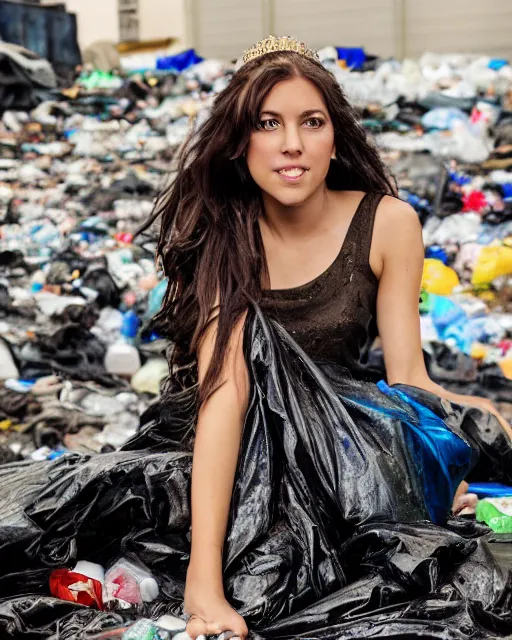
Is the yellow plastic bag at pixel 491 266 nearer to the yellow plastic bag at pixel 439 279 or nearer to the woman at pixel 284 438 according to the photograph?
the yellow plastic bag at pixel 439 279

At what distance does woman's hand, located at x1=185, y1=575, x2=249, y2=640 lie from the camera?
7.10 ft

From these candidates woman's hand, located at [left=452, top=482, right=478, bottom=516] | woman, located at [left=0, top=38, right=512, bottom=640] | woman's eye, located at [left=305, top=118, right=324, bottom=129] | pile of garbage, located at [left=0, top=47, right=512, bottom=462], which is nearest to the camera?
woman, located at [left=0, top=38, right=512, bottom=640]

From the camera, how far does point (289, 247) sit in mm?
2746

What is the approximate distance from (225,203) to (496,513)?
1165 millimetres

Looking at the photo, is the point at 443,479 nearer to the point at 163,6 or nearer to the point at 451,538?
the point at 451,538

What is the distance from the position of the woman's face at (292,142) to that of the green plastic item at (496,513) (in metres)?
1.06

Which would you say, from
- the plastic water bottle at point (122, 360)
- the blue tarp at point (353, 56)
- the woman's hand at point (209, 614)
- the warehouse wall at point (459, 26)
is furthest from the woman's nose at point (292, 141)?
the warehouse wall at point (459, 26)

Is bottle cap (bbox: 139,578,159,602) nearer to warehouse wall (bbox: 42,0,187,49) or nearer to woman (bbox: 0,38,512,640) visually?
woman (bbox: 0,38,512,640)

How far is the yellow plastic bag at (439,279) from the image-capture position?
536 centimetres

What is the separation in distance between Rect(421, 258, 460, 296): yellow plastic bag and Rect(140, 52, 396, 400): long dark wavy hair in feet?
8.29

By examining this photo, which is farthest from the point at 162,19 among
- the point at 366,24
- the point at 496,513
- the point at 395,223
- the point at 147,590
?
the point at 147,590

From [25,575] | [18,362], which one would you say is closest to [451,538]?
[25,575]

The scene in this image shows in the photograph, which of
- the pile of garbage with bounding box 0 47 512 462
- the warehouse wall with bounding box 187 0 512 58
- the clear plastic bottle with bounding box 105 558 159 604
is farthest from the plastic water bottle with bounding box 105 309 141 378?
the warehouse wall with bounding box 187 0 512 58

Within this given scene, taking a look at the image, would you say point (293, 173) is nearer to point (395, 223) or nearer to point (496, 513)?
point (395, 223)
